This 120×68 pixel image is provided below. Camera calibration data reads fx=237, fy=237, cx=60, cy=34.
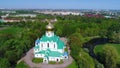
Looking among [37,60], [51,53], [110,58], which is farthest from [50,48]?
[110,58]

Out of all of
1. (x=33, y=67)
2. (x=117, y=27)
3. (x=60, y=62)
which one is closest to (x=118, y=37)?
(x=117, y=27)

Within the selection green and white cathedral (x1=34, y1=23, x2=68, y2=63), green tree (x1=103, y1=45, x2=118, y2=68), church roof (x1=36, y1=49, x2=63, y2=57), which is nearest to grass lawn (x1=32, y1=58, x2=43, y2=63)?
green and white cathedral (x1=34, y1=23, x2=68, y2=63)

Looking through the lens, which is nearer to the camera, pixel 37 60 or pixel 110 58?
pixel 110 58

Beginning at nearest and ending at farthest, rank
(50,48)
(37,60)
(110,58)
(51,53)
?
(110,58) → (37,60) → (51,53) → (50,48)

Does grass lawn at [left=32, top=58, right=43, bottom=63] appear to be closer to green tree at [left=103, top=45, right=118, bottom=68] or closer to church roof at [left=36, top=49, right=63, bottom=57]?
church roof at [left=36, top=49, right=63, bottom=57]

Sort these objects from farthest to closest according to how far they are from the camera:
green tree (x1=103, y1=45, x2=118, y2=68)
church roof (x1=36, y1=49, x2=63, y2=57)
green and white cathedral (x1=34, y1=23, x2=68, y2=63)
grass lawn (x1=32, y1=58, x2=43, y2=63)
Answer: green and white cathedral (x1=34, y1=23, x2=68, y2=63) < church roof (x1=36, y1=49, x2=63, y2=57) < grass lawn (x1=32, y1=58, x2=43, y2=63) < green tree (x1=103, y1=45, x2=118, y2=68)

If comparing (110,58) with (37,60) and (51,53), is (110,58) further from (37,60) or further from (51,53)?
(37,60)

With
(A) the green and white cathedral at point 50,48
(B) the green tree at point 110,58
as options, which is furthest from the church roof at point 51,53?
(B) the green tree at point 110,58

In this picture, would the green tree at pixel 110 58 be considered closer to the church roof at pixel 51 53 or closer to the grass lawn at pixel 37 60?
the church roof at pixel 51 53

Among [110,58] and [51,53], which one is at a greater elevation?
[110,58]

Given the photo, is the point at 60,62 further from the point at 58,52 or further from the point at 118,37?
the point at 118,37

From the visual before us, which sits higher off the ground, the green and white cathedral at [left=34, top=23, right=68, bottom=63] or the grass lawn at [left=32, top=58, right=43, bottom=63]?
the green and white cathedral at [left=34, top=23, right=68, bottom=63]
